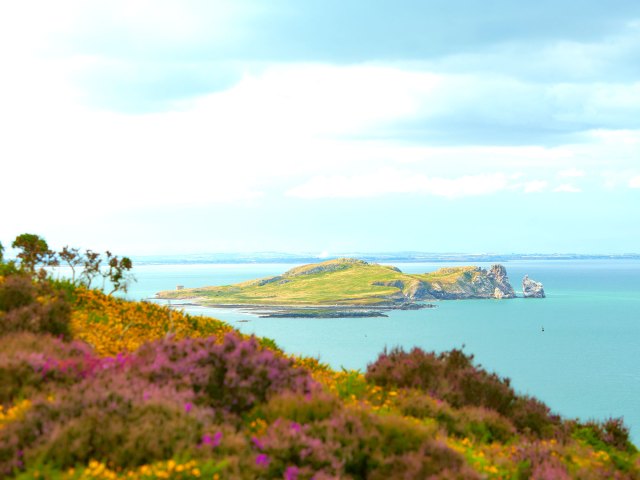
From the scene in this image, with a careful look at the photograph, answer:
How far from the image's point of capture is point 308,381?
36.7 feet

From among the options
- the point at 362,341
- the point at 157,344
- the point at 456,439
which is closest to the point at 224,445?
the point at 157,344

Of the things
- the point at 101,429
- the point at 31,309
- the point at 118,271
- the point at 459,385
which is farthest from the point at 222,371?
the point at 118,271

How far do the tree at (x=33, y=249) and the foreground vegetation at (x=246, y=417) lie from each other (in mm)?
8182

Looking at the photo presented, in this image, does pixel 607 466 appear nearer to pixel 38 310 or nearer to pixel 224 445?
pixel 224 445

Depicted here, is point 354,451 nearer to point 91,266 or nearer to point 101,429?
point 101,429

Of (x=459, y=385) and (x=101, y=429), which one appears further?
(x=459, y=385)

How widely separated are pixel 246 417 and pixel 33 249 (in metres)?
15.8

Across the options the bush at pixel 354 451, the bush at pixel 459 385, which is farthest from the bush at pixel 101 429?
the bush at pixel 459 385

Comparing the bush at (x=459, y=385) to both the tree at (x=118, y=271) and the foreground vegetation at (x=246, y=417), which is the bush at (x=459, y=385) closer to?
the foreground vegetation at (x=246, y=417)

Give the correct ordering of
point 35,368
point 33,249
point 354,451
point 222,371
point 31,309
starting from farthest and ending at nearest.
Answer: point 33,249, point 31,309, point 222,371, point 35,368, point 354,451

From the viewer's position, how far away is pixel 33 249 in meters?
22.9

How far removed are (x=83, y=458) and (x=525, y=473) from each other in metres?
6.63

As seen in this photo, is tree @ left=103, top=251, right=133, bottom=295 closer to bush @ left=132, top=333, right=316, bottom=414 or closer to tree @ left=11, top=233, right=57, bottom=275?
tree @ left=11, top=233, right=57, bottom=275

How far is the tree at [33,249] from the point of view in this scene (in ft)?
73.2
